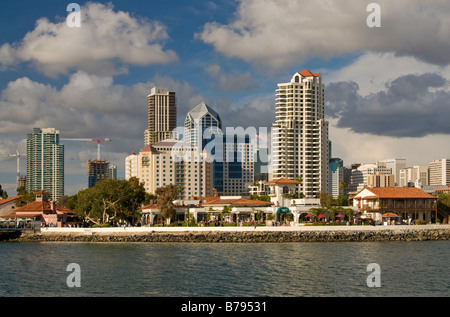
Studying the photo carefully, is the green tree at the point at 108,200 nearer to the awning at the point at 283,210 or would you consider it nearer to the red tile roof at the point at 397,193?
the awning at the point at 283,210

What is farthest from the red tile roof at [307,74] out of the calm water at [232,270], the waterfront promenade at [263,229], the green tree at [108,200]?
the calm water at [232,270]

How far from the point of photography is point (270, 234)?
254 ft

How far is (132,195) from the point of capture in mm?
98750

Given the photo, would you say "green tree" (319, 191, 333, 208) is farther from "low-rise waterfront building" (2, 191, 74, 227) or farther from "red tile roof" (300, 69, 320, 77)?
"red tile roof" (300, 69, 320, 77)

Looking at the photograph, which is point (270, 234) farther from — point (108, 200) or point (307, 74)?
point (307, 74)

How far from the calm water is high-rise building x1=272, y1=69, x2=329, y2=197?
11650cm

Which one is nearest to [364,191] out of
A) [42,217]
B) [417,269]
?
[417,269]

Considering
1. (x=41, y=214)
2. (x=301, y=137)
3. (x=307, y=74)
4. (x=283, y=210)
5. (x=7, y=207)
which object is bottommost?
(x=41, y=214)

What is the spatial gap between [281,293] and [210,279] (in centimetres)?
769

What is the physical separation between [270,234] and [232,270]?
95.8 ft

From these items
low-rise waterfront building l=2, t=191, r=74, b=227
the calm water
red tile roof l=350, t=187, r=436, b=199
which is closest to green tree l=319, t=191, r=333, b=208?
red tile roof l=350, t=187, r=436, b=199

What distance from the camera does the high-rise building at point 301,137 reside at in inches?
7392

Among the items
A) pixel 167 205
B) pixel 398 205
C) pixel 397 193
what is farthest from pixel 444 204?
pixel 167 205

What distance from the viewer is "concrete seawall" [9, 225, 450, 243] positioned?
7675 cm
